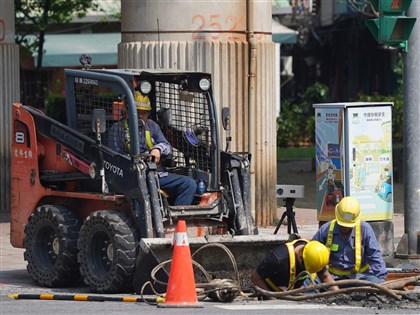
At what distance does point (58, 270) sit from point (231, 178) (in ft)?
6.94

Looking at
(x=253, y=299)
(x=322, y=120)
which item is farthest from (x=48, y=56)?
(x=253, y=299)

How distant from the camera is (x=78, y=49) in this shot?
1495 inches

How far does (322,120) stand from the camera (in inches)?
611

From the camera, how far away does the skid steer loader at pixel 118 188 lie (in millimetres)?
12909

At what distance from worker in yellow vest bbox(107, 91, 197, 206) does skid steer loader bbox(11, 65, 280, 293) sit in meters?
0.13

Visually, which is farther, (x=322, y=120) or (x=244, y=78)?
(x=244, y=78)

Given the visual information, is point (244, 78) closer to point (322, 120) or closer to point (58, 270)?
point (322, 120)

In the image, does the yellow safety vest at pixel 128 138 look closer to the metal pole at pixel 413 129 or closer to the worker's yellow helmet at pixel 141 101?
the worker's yellow helmet at pixel 141 101

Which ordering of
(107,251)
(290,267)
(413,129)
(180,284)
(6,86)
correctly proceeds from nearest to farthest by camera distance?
(180,284), (290,267), (107,251), (413,129), (6,86)

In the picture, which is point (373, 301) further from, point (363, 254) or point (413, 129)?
point (413, 129)

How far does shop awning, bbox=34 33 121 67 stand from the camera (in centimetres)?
3716

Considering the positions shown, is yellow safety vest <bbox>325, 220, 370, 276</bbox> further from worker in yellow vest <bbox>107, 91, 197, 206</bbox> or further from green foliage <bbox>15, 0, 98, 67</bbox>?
green foliage <bbox>15, 0, 98, 67</bbox>

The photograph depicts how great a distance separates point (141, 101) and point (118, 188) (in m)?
1.02

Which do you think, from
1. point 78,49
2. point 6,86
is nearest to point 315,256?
point 6,86
